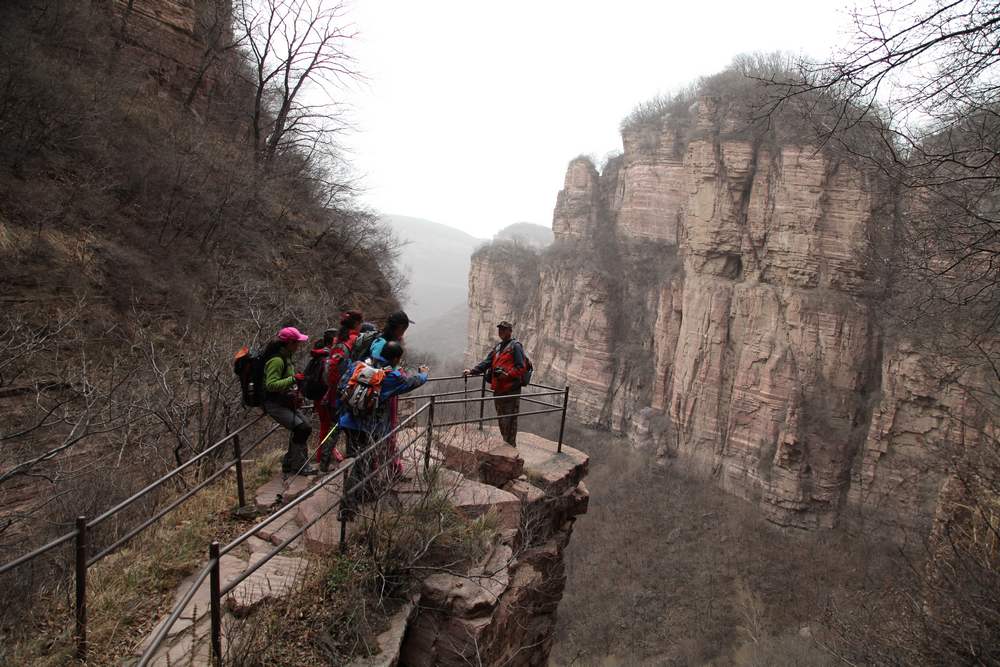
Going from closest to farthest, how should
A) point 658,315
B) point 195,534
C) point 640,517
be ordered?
point 195,534, point 640,517, point 658,315

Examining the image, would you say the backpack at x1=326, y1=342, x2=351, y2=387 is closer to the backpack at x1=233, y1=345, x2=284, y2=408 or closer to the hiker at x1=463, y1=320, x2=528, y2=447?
the backpack at x1=233, y1=345, x2=284, y2=408

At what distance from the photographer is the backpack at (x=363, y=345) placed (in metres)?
5.67

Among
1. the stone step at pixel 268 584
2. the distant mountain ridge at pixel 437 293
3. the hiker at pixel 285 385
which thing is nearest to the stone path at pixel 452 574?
the stone step at pixel 268 584

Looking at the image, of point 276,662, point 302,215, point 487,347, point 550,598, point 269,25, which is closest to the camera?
point 276,662

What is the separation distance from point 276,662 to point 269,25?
18.9 metres

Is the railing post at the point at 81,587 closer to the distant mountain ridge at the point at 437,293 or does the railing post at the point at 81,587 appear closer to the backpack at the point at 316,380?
the backpack at the point at 316,380

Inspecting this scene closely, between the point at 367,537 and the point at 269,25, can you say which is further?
the point at 269,25

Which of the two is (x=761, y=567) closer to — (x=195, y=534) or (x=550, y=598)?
(x=550, y=598)

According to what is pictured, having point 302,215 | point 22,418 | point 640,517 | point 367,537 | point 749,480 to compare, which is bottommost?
point 640,517

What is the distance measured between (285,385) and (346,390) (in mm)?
1004

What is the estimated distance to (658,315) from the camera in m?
41.3

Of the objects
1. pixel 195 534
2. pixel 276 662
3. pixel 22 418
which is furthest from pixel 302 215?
pixel 276 662

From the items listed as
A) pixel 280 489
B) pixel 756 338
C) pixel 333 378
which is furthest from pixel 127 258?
pixel 756 338

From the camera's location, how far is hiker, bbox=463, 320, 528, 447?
291 inches
